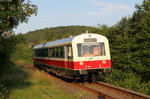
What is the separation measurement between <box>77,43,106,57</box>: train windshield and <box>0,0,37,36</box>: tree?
603cm

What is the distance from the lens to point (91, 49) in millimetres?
15281

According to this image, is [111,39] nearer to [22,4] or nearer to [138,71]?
[138,71]

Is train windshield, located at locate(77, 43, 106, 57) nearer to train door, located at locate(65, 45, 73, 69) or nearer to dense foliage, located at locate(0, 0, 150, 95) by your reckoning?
train door, located at locate(65, 45, 73, 69)

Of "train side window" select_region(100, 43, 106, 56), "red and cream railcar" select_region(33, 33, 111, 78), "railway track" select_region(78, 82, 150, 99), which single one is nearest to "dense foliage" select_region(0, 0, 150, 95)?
"railway track" select_region(78, 82, 150, 99)

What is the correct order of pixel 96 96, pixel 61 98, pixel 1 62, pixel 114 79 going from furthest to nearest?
1. pixel 114 79
2. pixel 1 62
3. pixel 96 96
4. pixel 61 98

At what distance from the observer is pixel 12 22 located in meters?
9.89

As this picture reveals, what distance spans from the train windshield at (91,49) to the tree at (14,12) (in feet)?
19.8

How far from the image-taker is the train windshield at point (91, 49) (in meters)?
15.1

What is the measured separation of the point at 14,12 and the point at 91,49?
23.0 feet

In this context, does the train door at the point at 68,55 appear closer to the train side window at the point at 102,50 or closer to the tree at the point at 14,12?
the train side window at the point at 102,50

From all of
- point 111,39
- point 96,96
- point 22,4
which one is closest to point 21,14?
point 22,4

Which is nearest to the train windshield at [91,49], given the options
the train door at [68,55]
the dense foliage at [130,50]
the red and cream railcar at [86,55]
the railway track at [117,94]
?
the red and cream railcar at [86,55]

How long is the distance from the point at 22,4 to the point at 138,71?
8621mm

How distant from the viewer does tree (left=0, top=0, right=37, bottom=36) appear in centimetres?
884
